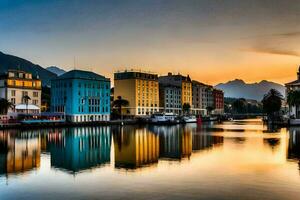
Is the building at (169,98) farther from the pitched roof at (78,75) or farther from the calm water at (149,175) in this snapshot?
the calm water at (149,175)

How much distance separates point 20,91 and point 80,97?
63.5ft

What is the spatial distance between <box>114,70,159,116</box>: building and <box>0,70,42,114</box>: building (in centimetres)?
4716

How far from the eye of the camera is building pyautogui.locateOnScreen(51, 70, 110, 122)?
124 m

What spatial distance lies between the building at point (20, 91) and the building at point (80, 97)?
886 centimetres

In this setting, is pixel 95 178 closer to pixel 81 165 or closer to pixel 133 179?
pixel 133 179

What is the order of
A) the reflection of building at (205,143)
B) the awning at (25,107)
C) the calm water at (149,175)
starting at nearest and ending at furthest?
the calm water at (149,175) < the reflection of building at (205,143) < the awning at (25,107)

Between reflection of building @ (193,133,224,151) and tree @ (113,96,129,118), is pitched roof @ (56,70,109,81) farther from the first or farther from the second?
reflection of building @ (193,133,224,151)

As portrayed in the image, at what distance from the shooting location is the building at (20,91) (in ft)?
370

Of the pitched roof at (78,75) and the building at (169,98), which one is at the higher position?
the pitched roof at (78,75)

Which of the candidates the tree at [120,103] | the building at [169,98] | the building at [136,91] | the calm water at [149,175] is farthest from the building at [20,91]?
the calm water at [149,175]

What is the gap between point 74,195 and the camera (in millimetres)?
20953

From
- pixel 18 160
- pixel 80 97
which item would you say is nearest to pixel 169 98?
pixel 80 97

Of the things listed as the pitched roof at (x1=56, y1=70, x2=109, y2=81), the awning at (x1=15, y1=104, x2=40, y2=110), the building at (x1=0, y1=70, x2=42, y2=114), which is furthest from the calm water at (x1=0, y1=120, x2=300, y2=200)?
the pitched roof at (x1=56, y1=70, x2=109, y2=81)

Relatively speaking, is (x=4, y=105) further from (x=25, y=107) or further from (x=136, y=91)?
(x=136, y=91)
